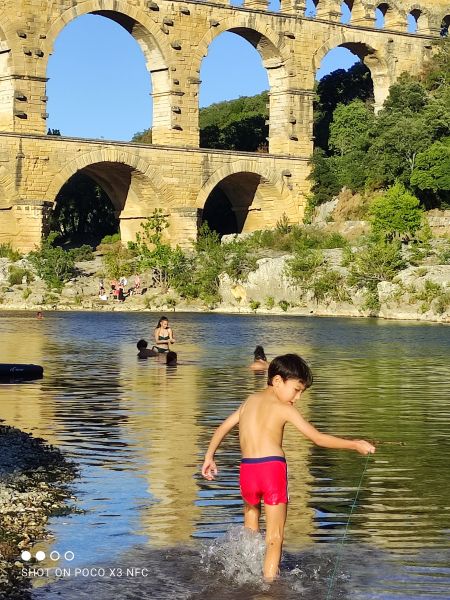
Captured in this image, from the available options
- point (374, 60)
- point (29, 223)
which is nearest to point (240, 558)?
point (29, 223)

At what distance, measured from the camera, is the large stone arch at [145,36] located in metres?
51.6

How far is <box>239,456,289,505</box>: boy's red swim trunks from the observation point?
7910mm

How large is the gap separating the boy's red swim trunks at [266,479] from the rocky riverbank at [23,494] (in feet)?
4.93

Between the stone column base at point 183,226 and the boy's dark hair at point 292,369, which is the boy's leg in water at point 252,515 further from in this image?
the stone column base at point 183,226

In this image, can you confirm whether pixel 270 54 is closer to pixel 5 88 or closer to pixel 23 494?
pixel 5 88

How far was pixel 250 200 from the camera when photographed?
198 feet

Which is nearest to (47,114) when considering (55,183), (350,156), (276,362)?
(55,183)

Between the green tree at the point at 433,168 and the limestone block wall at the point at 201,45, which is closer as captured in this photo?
the limestone block wall at the point at 201,45

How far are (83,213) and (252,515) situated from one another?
6021 centimetres

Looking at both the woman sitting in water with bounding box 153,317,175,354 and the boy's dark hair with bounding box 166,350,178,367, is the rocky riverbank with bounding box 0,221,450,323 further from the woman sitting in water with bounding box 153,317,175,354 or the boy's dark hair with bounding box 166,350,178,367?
the boy's dark hair with bounding box 166,350,178,367

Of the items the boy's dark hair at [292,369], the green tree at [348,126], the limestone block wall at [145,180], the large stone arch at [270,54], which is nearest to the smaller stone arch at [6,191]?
the limestone block wall at [145,180]

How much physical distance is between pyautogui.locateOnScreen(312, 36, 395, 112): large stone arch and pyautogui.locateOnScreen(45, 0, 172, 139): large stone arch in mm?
9498

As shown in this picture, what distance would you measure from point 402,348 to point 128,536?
2135cm

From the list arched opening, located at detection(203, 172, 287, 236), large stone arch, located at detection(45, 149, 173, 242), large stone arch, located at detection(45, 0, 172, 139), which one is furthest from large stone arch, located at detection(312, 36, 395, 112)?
large stone arch, located at detection(45, 149, 173, 242)
